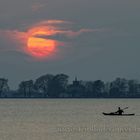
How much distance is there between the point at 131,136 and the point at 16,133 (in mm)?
16206

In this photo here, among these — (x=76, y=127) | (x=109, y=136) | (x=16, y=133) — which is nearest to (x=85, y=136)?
(x=109, y=136)

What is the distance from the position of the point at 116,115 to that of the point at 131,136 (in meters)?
50.2

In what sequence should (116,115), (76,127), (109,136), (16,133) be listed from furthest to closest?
(116,115) → (76,127) → (16,133) → (109,136)

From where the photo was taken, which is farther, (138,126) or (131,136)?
(138,126)

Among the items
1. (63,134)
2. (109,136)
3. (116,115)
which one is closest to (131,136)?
(109,136)

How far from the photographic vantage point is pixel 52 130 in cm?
9619

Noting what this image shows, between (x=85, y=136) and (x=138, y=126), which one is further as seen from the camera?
(x=138, y=126)

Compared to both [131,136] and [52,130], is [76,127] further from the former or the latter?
[131,136]

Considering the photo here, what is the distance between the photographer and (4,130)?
315ft

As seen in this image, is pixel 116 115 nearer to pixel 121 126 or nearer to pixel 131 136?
pixel 121 126

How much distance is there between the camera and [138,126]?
345 ft

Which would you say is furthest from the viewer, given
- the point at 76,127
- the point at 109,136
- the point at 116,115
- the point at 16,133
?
the point at 116,115

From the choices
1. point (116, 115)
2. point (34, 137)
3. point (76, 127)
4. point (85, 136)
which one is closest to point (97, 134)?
point (85, 136)

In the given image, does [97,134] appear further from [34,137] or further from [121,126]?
[121,126]
